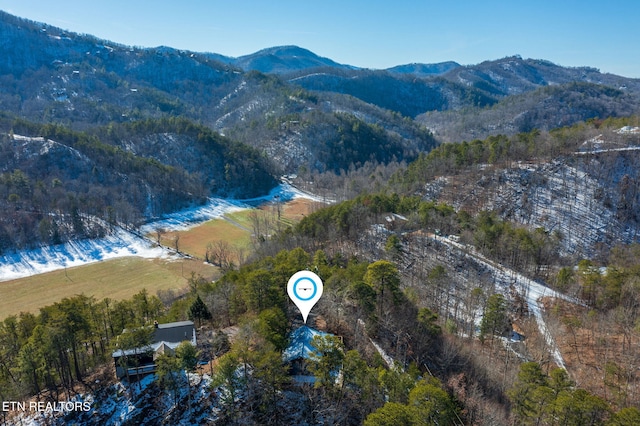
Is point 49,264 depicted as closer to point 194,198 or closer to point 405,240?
point 194,198

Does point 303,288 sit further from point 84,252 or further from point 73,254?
point 73,254

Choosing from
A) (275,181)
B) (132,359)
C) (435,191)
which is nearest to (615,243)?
(435,191)

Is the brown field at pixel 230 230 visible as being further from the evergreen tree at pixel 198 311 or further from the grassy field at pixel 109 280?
the evergreen tree at pixel 198 311

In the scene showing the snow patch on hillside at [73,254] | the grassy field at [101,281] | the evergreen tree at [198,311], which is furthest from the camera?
the snow patch on hillside at [73,254]

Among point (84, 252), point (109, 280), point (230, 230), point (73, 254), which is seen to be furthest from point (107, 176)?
point (109, 280)

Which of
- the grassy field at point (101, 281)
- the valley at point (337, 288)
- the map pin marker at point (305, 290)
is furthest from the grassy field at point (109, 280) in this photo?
the map pin marker at point (305, 290)

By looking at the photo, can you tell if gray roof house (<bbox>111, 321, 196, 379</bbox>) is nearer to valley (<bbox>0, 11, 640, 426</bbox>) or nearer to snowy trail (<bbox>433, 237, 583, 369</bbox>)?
valley (<bbox>0, 11, 640, 426</bbox>)

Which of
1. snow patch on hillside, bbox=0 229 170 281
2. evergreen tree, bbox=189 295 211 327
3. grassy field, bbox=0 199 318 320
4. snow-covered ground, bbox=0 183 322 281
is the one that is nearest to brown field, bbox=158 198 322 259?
grassy field, bbox=0 199 318 320
